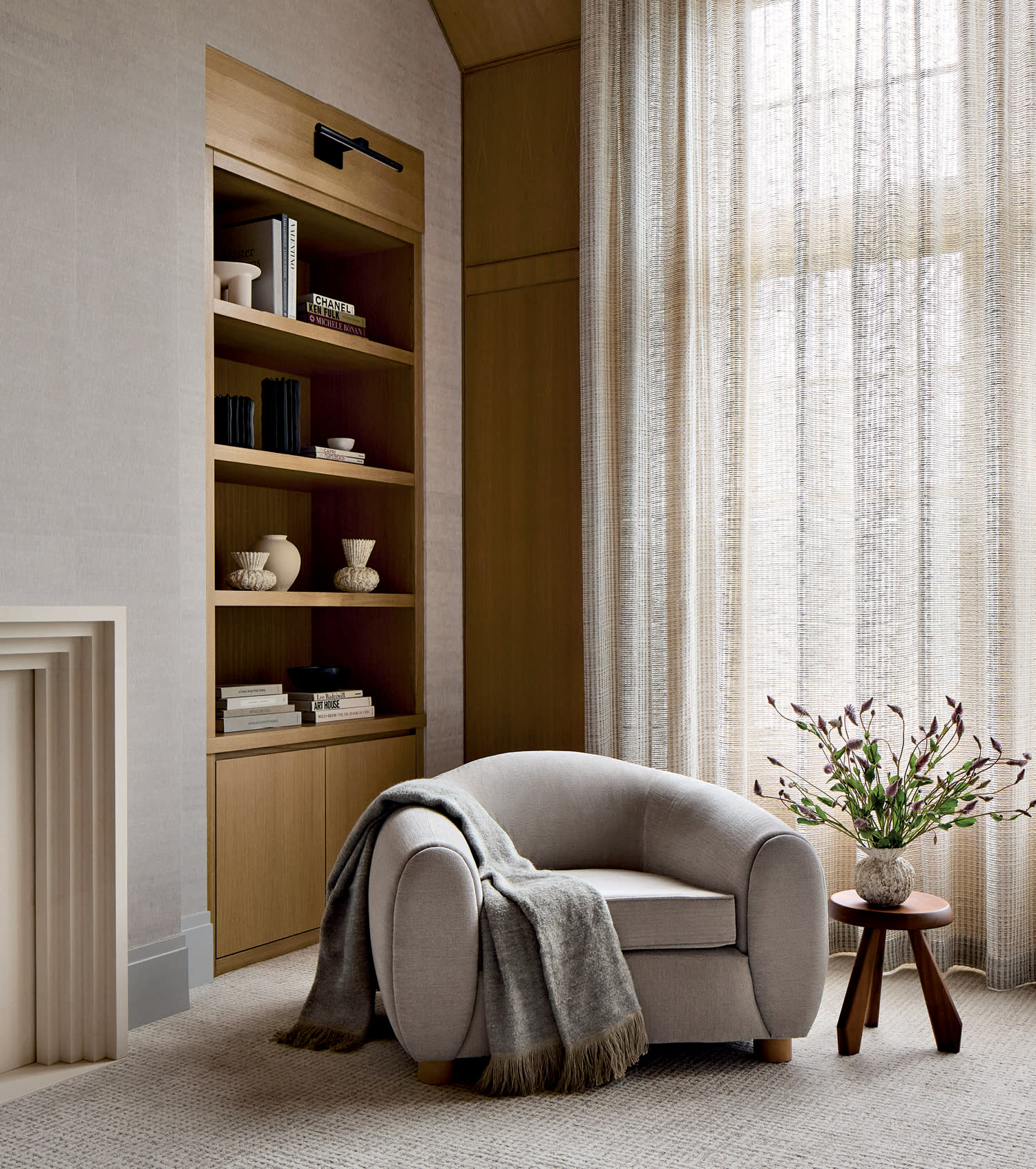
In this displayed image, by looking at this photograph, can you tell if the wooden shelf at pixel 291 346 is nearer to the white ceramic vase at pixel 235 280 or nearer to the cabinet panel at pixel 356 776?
the white ceramic vase at pixel 235 280

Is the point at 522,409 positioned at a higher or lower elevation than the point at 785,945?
higher

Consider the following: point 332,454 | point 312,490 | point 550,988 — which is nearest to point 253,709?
point 332,454

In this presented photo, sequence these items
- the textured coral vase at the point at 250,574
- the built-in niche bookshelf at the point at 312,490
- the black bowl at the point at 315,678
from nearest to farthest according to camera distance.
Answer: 1. the built-in niche bookshelf at the point at 312,490
2. the textured coral vase at the point at 250,574
3. the black bowl at the point at 315,678

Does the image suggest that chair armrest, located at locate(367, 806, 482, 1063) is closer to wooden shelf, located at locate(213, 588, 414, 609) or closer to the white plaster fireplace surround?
the white plaster fireplace surround

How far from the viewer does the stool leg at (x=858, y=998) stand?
8.91 ft

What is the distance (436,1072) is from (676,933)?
623mm

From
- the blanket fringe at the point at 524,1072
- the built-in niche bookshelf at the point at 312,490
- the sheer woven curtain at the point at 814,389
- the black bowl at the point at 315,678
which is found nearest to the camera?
the blanket fringe at the point at 524,1072

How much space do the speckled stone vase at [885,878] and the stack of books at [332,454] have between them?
210 centimetres

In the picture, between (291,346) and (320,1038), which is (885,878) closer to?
(320,1038)

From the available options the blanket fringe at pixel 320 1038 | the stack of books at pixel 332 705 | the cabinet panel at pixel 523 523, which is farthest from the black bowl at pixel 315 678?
the blanket fringe at pixel 320 1038

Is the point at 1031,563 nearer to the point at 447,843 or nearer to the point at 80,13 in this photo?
the point at 447,843

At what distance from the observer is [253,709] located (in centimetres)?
354

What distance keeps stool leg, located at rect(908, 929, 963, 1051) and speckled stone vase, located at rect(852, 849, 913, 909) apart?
10cm

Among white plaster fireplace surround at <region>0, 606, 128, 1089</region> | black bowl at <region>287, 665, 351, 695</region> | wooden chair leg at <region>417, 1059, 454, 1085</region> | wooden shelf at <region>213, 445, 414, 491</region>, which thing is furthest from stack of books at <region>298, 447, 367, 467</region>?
wooden chair leg at <region>417, 1059, 454, 1085</region>
